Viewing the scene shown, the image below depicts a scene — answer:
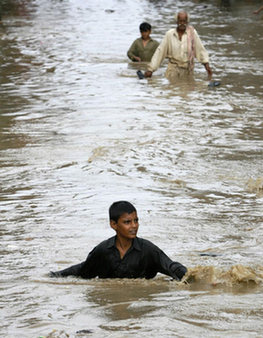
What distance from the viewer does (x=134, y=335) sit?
4852mm

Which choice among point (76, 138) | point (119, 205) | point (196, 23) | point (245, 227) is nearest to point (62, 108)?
point (76, 138)

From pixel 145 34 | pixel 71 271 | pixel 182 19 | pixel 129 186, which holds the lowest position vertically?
pixel 129 186

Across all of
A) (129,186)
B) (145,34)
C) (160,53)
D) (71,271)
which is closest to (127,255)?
(71,271)

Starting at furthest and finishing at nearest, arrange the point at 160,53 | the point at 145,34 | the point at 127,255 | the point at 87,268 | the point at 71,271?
1. the point at 145,34
2. the point at 160,53
3. the point at 71,271
4. the point at 87,268
5. the point at 127,255

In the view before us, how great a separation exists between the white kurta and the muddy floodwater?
48cm

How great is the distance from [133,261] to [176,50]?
9.58 meters

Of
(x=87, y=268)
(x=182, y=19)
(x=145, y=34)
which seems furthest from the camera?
(x=145, y=34)

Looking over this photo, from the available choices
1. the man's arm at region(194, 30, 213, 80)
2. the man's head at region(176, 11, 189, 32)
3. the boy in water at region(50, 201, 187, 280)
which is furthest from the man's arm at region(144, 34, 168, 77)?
the boy in water at region(50, 201, 187, 280)

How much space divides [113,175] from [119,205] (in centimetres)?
389

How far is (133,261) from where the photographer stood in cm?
583

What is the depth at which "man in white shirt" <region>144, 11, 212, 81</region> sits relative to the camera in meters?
14.8

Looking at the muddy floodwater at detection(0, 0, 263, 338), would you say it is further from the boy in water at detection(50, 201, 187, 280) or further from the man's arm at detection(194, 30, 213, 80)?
the man's arm at detection(194, 30, 213, 80)

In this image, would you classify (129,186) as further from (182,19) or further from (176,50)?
(176,50)

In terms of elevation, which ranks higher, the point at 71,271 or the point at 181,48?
the point at 181,48
